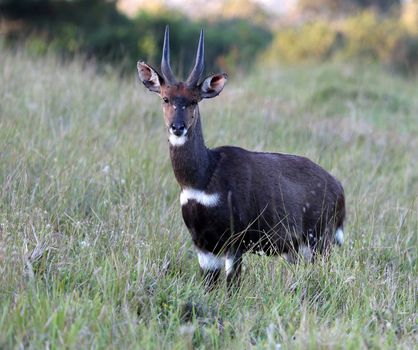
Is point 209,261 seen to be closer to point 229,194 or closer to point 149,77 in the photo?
point 229,194

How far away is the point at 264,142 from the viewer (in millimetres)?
9492

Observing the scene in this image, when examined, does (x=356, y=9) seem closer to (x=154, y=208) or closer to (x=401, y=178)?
(x=401, y=178)

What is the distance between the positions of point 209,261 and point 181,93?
129cm

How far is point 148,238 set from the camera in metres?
6.11

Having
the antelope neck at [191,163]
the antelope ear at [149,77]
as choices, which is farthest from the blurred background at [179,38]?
the antelope neck at [191,163]

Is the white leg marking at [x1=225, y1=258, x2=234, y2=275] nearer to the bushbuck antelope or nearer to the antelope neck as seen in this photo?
the bushbuck antelope

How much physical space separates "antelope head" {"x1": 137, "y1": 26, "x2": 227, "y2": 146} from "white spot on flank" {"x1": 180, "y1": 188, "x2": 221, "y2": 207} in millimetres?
376

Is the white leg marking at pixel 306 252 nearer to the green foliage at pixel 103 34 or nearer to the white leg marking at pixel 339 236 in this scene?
the white leg marking at pixel 339 236

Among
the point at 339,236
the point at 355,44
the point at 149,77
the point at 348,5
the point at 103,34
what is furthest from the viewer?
the point at 348,5

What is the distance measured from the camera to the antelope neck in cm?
577

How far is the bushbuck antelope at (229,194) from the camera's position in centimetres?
571

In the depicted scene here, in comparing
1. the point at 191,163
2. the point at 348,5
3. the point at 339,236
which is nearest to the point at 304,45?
the point at 348,5

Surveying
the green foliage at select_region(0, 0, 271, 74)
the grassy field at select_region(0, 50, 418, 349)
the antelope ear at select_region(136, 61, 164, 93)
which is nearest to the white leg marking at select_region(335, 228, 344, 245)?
the grassy field at select_region(0, 50, 418, 349)

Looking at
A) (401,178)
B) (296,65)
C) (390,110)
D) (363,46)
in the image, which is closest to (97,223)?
(401,178)
